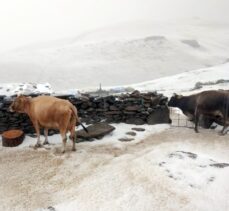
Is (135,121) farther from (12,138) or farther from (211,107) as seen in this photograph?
(12,138)

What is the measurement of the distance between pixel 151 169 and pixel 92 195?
2.13 meters

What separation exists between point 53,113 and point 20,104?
1884 mm

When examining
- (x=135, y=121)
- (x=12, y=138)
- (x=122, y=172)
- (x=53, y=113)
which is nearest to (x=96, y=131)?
(x=135, y=121)

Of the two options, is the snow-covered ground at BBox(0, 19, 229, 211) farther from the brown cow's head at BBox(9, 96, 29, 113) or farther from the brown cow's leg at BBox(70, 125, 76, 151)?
the brown cow's head at BBox(9, 96, 29, 113)

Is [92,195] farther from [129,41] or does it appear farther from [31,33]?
[31,33]

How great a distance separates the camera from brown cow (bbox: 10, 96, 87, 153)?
481 inches

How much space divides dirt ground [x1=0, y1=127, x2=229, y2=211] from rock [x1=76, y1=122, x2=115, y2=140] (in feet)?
2.15

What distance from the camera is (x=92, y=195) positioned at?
946 centimetres

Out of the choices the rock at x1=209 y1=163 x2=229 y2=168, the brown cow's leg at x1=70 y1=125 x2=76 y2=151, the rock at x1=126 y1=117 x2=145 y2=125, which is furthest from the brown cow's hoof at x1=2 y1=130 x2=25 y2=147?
the rock at x1=209 y1=163 x2=229 y2=168

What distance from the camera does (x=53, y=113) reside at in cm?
1234

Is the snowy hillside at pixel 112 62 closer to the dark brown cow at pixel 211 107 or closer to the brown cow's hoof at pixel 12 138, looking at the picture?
the dark brown cow at pixel 211 107

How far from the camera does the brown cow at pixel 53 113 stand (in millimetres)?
12214

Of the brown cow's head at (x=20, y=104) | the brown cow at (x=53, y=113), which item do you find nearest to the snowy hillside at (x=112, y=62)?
the brown cow's head at (x=20, y=104)

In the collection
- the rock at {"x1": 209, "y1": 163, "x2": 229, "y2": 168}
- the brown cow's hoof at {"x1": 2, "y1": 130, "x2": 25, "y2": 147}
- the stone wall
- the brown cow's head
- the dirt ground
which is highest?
the brown cow's head
